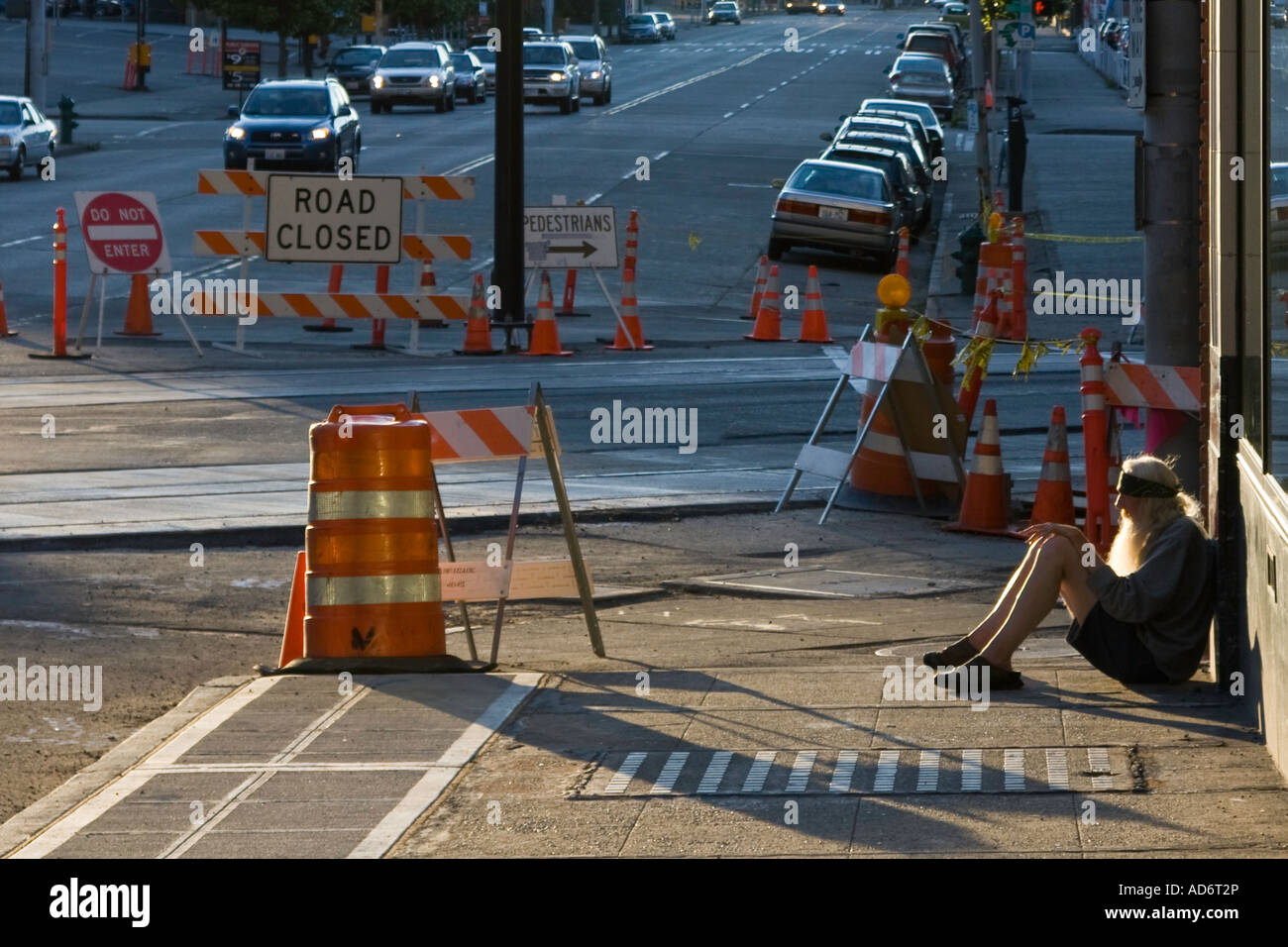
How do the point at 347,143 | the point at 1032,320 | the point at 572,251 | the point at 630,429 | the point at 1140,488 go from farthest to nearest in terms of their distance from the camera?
the point at 347,143 < the point at 1032,320 < the point at 572,251 < the point at 630,429 < the point at 1140,488

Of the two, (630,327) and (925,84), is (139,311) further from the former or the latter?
(925,84)

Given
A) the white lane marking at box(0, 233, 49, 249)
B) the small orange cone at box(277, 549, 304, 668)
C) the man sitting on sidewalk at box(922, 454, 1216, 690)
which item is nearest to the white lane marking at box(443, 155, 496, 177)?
the white lane marking at box(0, 233, 49, 249)

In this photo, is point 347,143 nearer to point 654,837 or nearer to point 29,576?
point 29,576

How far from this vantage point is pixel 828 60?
81812 mm

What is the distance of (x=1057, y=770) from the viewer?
6637mm

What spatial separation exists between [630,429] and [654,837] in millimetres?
9315

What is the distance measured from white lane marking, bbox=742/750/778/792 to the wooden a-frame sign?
5113mm

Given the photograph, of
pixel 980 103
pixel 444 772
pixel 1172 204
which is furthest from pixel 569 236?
pixel 980 103

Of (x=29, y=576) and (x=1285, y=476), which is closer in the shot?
(x=1285, y=476)

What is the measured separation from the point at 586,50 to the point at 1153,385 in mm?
49419

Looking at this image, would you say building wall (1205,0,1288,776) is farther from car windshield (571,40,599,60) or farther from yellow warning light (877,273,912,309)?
car windshield (571,40,599,60)

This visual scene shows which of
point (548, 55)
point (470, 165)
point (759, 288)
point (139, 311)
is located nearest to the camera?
point (139, 311)
